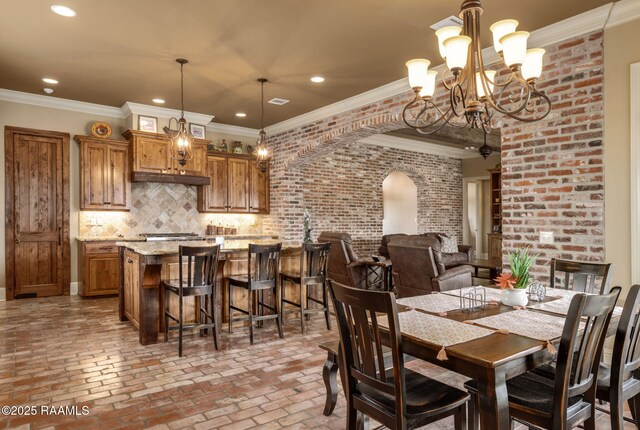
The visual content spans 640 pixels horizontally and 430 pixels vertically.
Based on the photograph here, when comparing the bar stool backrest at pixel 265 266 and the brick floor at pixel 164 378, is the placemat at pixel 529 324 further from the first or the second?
the bar stool backrest at pixel 265 266

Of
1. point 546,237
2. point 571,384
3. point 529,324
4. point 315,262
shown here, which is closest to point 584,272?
point 546,237

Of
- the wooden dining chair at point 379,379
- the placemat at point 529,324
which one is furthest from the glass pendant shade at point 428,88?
the wooden dining chair at point 379,379

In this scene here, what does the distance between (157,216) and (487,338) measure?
6563 mm

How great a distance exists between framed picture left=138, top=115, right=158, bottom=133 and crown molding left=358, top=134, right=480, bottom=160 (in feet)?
14.6

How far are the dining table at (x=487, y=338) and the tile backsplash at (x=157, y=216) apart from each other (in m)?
5.85

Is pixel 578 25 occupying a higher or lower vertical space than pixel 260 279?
higher

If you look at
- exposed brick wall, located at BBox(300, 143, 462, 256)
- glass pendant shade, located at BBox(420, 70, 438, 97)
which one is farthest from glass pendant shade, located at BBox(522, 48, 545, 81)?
exposed brick wall, located at BBox(300, 143, 462, 256)

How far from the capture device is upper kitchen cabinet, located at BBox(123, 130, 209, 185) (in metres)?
6.46

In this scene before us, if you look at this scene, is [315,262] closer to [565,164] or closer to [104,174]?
[565,164]

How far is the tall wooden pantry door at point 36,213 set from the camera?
5945 mm

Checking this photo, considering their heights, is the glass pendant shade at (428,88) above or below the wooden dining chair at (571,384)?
above

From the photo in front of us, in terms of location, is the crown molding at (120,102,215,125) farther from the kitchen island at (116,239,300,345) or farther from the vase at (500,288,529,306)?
the vase at (500,288,529,306)

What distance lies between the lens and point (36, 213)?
614 cm

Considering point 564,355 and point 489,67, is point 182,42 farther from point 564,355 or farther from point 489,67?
point 564,355
